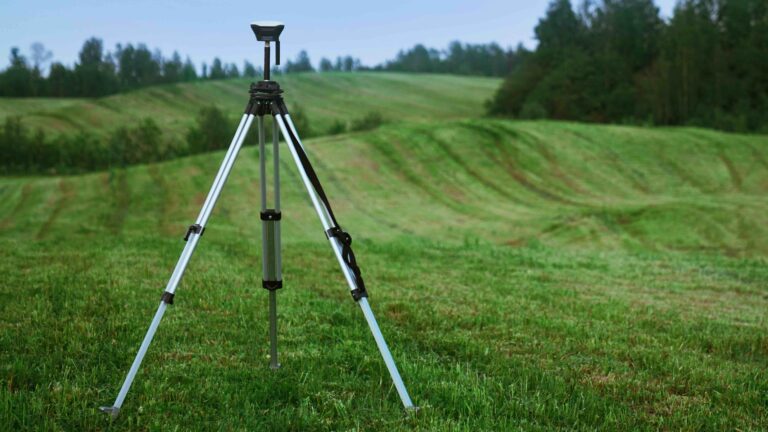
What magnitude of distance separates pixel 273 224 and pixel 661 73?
85.6 metres

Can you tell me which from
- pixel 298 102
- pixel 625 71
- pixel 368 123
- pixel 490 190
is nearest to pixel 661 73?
pixel 625 71

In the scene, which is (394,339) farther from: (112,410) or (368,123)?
(368,123)

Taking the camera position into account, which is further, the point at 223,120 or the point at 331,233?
the point at 223,120

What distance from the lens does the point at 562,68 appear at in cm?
8738

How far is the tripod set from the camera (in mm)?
5141

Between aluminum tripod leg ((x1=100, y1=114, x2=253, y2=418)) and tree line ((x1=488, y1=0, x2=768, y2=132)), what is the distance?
246ft

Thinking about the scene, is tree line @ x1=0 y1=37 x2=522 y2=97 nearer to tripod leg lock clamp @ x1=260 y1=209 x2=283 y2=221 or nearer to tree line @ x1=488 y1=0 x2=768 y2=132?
tree line @ x1=488 y1=0 x2=768 y2=132

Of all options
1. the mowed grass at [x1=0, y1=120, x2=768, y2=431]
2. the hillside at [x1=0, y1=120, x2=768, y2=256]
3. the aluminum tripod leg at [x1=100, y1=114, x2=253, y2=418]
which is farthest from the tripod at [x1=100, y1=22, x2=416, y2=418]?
the hillside at [x1=0, y1=120, x2=768, y2=256]

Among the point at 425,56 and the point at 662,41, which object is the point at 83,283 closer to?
the point at 662,41

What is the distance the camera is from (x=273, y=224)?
20.5 feet

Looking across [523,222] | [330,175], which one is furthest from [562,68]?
[523,222]

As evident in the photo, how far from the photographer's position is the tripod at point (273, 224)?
5.14 meters

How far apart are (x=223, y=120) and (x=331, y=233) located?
71844 mm

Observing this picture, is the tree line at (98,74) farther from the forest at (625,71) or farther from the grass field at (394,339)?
the grass field at (394,339)
